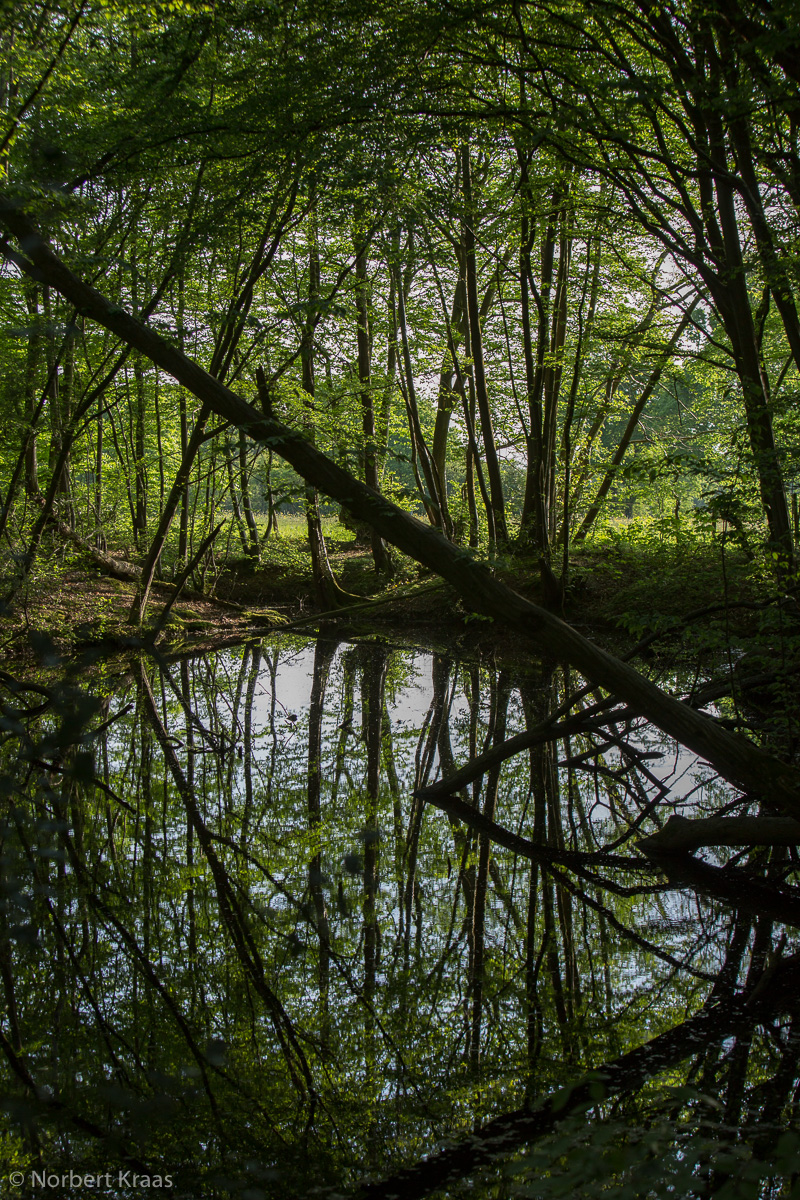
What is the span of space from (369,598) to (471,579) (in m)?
10.9

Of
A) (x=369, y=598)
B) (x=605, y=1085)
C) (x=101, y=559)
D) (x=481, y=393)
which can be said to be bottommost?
(x=605, y=1085)

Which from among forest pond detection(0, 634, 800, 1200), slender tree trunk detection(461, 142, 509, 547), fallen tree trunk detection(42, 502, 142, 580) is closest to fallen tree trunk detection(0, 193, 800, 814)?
forest pond detection(0, 634, 800, 1200)

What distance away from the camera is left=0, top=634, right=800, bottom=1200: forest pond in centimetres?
224

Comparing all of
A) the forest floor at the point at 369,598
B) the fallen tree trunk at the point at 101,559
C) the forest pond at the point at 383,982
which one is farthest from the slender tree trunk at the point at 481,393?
the fallen tree trunk at the point at 101,559

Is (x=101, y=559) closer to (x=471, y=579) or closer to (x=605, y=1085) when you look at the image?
(x=471, y=579)

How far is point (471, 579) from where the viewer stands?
409cm

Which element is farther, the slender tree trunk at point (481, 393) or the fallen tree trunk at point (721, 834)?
the slender tree trunk at point (481, 393)

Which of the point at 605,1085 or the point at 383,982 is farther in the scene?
the point at 383,982

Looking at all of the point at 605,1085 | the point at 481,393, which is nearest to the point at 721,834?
the point at 605,1085

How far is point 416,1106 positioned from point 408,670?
809 centimetres

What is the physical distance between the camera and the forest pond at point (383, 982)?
2.24 m

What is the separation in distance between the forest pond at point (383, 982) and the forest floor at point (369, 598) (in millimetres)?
3615

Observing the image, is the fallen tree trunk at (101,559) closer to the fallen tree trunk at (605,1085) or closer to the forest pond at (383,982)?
the forest pond at (383,982)

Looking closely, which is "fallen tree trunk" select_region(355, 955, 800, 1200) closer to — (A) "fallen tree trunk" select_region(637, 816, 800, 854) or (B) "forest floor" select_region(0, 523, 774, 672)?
(A) "fallen tree trunk" select_region(637, 816, 800, 854)
